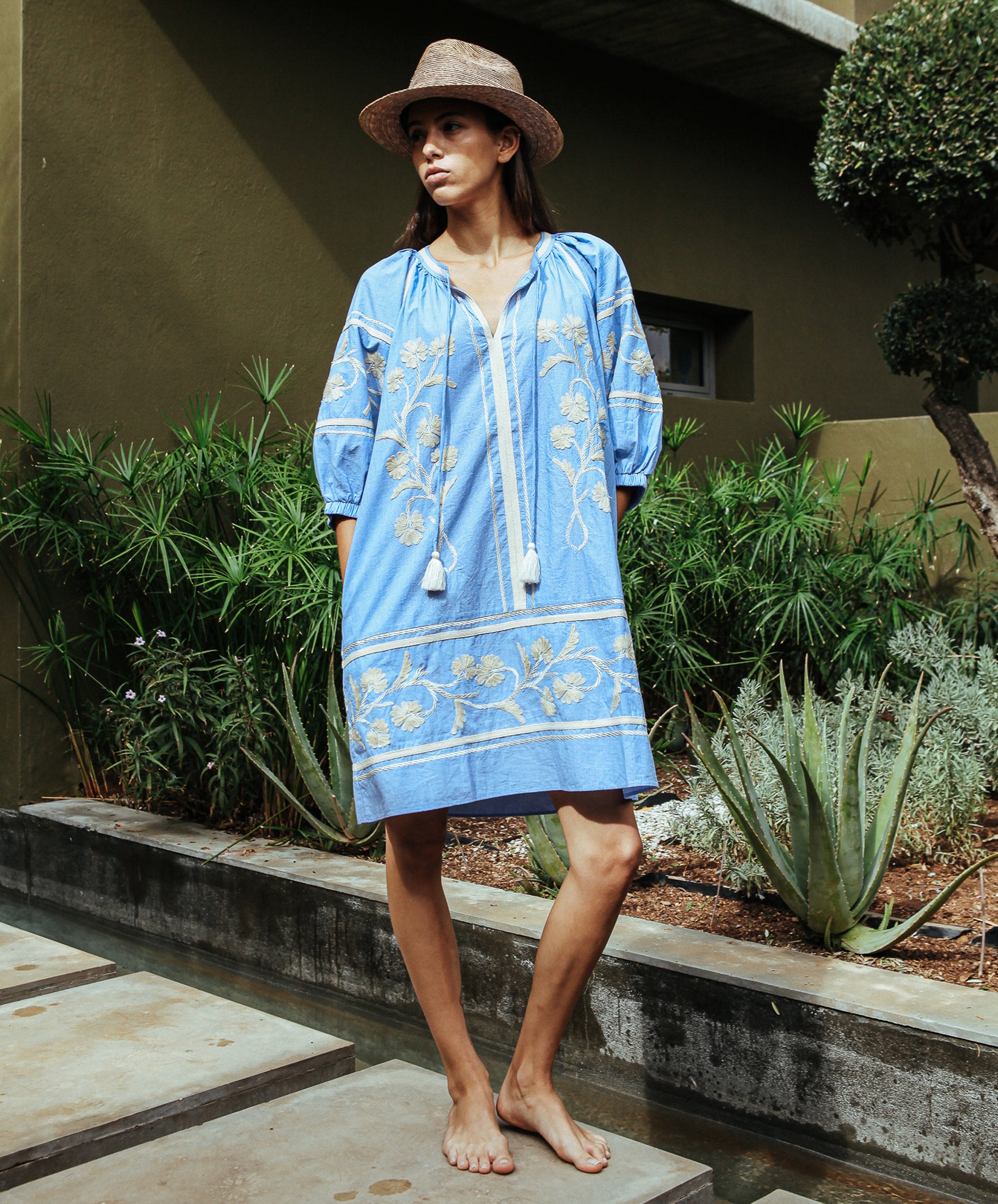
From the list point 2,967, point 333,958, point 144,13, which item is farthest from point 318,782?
point 144,13

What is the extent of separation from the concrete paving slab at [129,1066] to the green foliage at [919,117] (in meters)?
3.49

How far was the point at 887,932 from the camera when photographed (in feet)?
8.66

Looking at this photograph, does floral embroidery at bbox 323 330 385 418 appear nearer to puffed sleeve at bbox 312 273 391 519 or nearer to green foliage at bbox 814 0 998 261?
puffed sleeve at bbox 312 273 391 519

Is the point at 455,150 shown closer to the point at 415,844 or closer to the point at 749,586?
the point at 415,844

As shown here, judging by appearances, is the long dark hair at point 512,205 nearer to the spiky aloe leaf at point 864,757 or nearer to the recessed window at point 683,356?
the spiky aloe leaf at point 864,757

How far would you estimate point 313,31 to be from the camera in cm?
543

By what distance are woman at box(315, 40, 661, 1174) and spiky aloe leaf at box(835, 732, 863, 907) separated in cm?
98

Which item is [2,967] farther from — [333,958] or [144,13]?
[144,13]

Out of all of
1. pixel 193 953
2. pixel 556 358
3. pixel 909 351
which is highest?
pixel 909 351

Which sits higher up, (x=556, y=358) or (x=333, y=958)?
(x=556, y=358)

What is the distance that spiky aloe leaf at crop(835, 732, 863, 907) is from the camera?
2678mm

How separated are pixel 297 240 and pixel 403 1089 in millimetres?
4182

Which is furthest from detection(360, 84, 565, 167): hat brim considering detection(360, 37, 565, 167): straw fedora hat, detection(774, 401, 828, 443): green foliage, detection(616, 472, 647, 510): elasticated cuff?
detection(774, 401, 828, 443): green foliage

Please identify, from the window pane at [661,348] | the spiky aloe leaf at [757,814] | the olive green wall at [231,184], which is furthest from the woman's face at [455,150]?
the window pane at [661,348]
